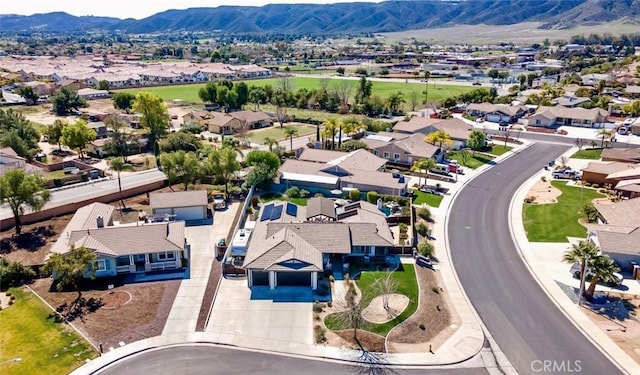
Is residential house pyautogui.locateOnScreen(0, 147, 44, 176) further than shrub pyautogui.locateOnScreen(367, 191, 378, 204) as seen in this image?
Yes

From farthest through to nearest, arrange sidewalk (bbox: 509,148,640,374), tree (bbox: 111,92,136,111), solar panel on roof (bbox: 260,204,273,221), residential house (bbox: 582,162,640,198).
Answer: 1. tree (bbox: 111,92,136,111)
2. residential house (bbox: 582,162,640,198)
3. solar panel on roof (bbox: 260,204,273,221)
4. sidewalk (bbox: 509,148,640,374)

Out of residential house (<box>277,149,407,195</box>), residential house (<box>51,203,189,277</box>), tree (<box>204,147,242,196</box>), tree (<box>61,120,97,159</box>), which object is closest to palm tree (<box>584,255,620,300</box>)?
residential house (<box>277,149,407,195</box>)

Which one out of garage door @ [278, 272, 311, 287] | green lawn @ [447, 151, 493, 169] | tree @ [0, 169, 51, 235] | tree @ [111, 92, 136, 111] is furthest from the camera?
tree @ [111, 92, 136, 111]

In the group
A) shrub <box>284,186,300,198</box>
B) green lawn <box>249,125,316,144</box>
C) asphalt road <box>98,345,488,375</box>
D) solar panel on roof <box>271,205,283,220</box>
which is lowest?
asphalt road <box>98,345,488,375</box>

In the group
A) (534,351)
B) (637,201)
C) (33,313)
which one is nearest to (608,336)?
(534,351)

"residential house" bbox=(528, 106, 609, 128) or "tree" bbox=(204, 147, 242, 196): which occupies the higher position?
"residential house" bbox=(528, 106, 609, 128)

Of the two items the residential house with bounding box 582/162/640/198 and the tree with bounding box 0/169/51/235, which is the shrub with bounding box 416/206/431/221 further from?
the tree with bounding box 0/169/51/235

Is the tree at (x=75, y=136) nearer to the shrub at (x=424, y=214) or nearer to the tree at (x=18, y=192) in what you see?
the tree at (x=18, y=192)

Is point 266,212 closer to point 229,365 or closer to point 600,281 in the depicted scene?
point 229,365

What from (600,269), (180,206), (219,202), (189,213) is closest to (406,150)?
(219,202)
